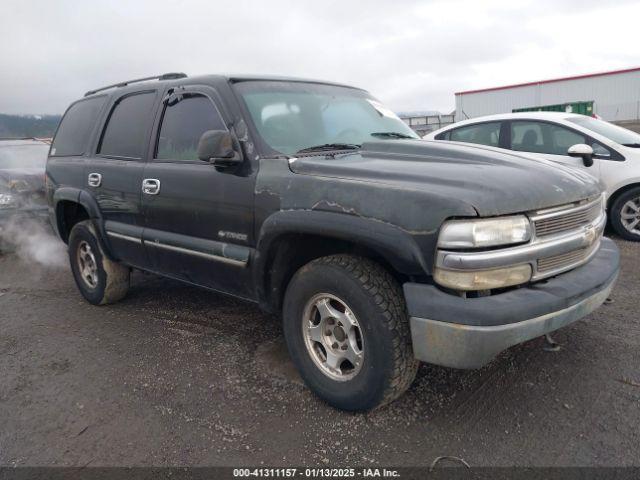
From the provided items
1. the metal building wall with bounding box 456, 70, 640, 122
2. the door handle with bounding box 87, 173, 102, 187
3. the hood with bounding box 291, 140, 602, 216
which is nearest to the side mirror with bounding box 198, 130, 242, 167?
the hood with bounding box 291, 140, 602, 216

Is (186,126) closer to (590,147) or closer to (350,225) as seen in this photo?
(350,225)

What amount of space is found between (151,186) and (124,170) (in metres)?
0.46

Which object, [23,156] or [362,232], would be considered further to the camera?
[23,156]


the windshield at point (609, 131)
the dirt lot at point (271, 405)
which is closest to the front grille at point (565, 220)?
the dirt lot at point (271, 405)

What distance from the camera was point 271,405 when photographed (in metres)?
2.93

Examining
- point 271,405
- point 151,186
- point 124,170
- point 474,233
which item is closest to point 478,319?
point 474,233

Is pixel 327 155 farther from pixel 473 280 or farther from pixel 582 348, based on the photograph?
pixel 582 348

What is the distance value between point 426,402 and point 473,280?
0.92 metres

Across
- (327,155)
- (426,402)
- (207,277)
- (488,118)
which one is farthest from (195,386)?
(488,118)

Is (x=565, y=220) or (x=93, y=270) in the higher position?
(x=565, y=220)

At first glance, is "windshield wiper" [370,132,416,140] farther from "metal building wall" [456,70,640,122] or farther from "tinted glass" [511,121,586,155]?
"metal building wall" [456,70,640,122]

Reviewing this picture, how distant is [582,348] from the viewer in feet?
11.0

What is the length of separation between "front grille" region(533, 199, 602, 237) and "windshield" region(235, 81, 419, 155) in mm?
1347

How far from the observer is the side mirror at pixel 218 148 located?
298cm
